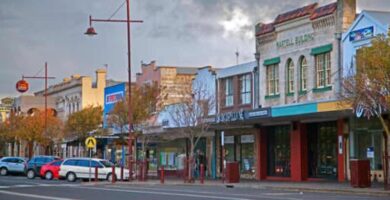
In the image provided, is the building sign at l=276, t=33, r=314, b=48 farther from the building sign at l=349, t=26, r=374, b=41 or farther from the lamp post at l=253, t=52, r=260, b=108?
the building sign at l=349, t=26, r=374, b=41

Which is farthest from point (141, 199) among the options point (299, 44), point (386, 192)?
point (299, 44)

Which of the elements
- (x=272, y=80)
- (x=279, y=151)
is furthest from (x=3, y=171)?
(x=272, y=80)

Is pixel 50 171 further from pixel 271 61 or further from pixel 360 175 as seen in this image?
pixel 360 175

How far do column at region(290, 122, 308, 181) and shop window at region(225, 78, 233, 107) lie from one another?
662cm

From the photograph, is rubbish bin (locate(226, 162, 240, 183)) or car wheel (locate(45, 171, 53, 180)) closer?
rubbish bin (locate(226, 162, 240, 183))

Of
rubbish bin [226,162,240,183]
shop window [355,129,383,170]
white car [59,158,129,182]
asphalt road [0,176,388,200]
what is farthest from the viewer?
white car [59,158,129,182]

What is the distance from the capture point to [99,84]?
283 feet

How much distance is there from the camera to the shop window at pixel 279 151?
1865 inches

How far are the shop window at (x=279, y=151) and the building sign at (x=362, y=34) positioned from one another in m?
9.23

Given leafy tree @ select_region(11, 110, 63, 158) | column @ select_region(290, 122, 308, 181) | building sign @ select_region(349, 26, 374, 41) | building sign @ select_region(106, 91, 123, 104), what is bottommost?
column @ select_region(290, 122, 308, 181)

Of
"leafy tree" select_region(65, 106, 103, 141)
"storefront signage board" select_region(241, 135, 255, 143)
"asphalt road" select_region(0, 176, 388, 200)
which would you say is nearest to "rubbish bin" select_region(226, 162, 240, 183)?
"storefront signage board" select_region(241, 135, 255, 143)

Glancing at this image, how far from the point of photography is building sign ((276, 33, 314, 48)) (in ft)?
143

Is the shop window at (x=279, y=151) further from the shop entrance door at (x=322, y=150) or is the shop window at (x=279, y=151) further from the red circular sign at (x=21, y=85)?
the red circular sign at (x=21, y=85)

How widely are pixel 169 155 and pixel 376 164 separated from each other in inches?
951
